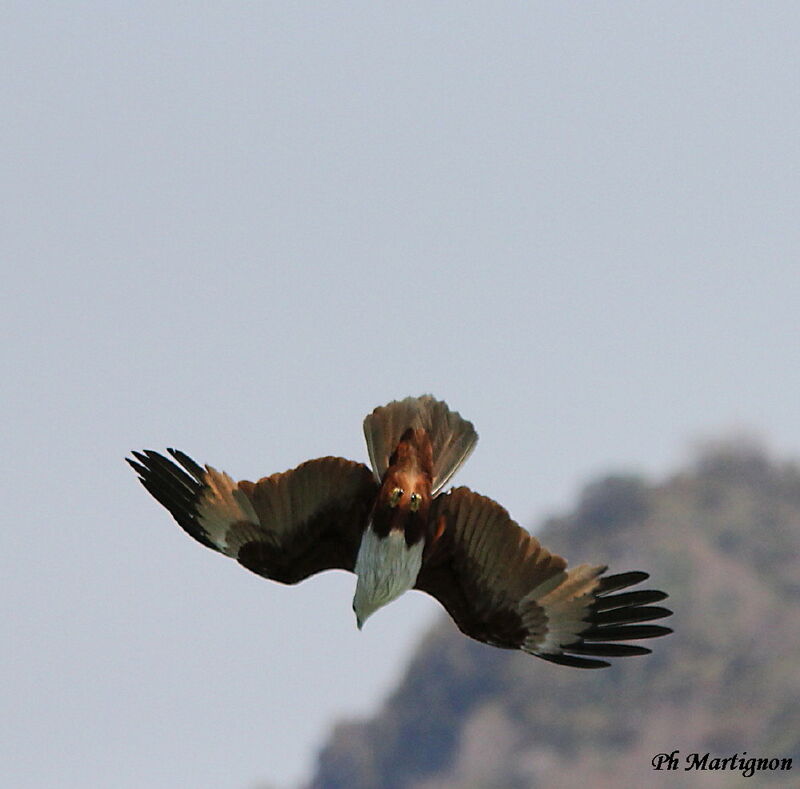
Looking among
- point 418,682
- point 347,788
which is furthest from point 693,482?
point 347,788

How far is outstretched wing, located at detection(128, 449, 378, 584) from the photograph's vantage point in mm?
11805

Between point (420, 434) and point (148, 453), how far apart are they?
2.38 m

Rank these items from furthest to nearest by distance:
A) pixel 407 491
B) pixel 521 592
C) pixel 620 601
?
pixel 620 601 < pixel 521 592 < pixel 407 491

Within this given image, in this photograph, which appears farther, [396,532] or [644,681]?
[644,681]

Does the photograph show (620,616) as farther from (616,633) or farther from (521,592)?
(521,592)

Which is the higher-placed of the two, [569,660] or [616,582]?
[616,582]

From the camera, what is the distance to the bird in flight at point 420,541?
11.5 m

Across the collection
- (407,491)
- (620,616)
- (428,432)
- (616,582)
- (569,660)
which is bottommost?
(569,660)

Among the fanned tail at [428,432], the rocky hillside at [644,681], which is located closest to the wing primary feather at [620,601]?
the fanned tail at [428,432]

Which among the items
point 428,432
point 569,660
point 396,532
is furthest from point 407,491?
point 569,660

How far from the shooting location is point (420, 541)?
11523 millimetres

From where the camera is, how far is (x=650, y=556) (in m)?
113

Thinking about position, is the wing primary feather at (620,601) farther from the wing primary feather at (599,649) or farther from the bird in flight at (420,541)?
the wing primary feather at (599,649)

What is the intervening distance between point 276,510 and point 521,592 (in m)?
1.90
